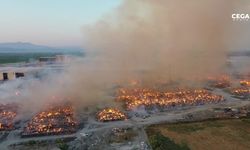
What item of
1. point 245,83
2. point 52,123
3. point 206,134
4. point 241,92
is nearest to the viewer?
point 206,134

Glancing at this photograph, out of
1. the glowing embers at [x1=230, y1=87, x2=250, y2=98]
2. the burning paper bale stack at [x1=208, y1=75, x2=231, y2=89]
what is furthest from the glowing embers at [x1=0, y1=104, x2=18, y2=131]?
the burning paper bale stack at [x1=208, y1=75, x2=231, y2=89]

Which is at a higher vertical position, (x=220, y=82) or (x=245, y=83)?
(x=220, y=82)

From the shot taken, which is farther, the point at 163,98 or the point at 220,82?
the point at 220,82

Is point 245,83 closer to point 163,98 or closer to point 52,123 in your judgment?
point 163,98

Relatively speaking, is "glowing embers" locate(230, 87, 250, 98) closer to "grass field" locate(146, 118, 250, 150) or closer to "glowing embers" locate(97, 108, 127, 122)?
"grass field" locate(146, 118, 250, 150)

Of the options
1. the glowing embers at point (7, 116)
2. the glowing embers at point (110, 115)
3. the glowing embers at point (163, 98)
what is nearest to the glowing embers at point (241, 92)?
the glowing embers at point (163, 98)

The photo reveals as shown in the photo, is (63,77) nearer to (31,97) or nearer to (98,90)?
(98,90)

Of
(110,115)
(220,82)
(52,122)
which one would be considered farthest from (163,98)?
(220,82)
